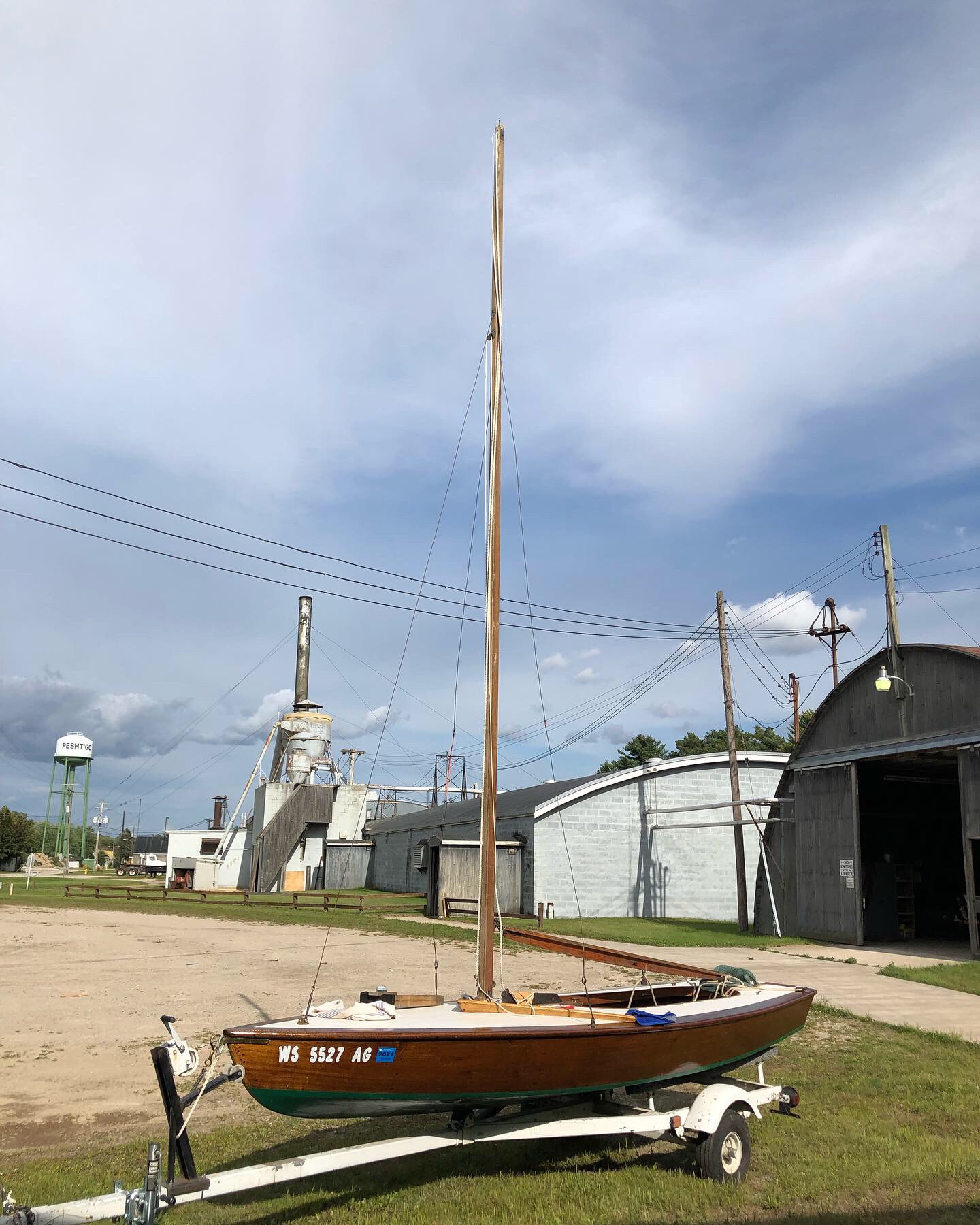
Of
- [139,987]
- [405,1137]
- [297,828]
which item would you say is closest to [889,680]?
[139,987]

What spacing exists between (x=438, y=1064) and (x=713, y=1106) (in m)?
2.34

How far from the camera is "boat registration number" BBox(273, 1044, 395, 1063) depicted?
19.9ft

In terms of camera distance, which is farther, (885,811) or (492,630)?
(885,811)

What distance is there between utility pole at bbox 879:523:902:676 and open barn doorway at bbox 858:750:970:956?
2864 mm

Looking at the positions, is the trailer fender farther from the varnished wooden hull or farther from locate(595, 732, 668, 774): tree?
locate(595, 732, 668, 774): tree

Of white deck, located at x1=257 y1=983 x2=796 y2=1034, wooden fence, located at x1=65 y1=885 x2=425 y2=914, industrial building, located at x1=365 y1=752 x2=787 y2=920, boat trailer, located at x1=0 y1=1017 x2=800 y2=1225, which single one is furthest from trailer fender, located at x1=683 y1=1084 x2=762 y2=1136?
wooden fence, located at x1=65 y1=885 x2=425 y2=914

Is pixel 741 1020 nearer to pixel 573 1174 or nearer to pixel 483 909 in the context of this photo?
pixel 573 1174

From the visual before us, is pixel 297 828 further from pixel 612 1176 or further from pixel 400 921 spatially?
pixel 612 1176

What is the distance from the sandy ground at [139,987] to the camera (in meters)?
9.07

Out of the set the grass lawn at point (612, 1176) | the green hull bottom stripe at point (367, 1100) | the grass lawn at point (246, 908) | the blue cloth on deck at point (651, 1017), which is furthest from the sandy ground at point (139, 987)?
the blue cloth on deck at point (651, 1017)

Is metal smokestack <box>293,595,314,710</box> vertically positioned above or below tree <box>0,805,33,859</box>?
above

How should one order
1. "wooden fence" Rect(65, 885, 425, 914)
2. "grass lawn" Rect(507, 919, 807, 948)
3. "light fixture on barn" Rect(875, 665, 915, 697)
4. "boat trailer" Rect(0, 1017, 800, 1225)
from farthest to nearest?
1. "wooden fence" Rect(65, 885, 425, 914)
2. "grass lawn" Rect(507, 919, 807, 948)
3. "light fixture on barn" Rect(875, 665, 915, 697)
4. "boat trailer" Rect(0, 1017, 800, 1225)

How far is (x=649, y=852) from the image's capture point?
33344mm

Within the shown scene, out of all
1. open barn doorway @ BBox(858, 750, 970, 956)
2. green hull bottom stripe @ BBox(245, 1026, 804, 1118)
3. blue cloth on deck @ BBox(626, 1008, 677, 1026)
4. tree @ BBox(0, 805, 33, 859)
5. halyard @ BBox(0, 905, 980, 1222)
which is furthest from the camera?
tree @ BBox(0, 805, 33, 859)
